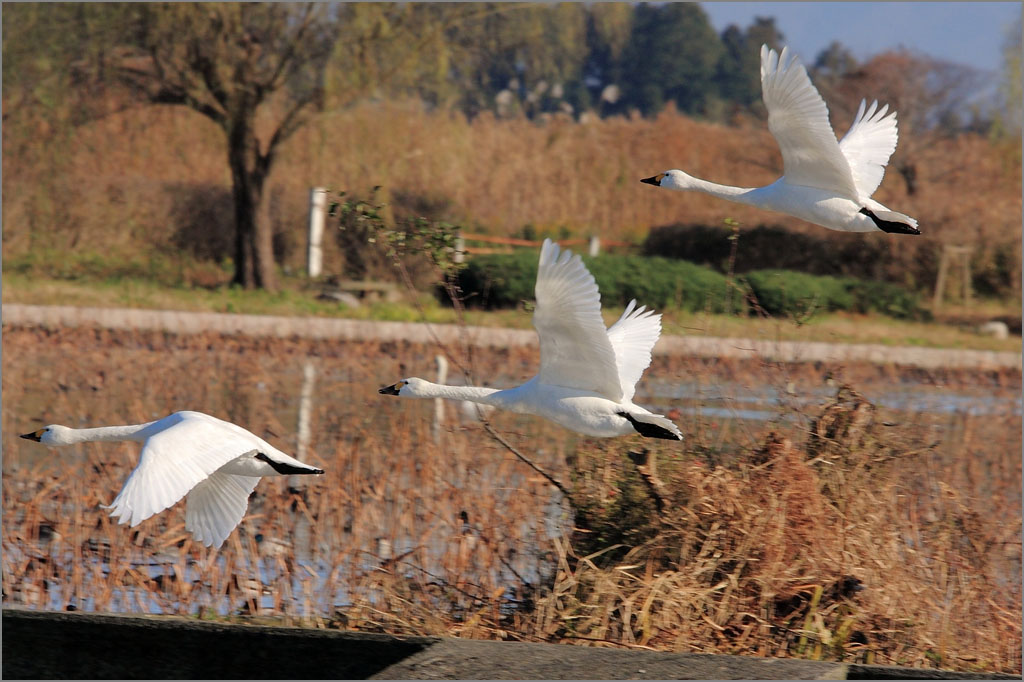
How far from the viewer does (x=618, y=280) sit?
71.6 ft

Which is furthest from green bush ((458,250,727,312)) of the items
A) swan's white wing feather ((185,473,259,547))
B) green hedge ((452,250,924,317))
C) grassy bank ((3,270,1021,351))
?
swan's white wing feather ((185,473,259,547))

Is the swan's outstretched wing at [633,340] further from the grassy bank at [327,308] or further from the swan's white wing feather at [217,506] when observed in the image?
the grassy bank at [327,308]

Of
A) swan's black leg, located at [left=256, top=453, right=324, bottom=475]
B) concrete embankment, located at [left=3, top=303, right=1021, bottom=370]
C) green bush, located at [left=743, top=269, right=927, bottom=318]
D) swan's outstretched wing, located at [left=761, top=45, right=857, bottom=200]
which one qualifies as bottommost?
concrete embankment, located at [left=3, top=303, right=1021, bottom=370]

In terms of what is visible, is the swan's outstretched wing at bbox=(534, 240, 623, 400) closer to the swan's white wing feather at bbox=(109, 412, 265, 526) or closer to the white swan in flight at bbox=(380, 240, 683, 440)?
the white swan in flight at bbox=(380, 240, 683, 440)

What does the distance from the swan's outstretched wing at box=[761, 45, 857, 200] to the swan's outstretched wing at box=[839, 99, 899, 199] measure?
0.64 meters

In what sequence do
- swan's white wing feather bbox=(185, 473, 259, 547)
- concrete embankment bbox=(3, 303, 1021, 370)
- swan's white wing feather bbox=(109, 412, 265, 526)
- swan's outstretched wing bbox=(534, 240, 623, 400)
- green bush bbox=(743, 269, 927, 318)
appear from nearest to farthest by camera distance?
1. swan's white wing feather bbox=(109, 412, 265, 526)
2. swan's outstretched wing bbox=(534, 240, 623, 400)
3. swan's white wing feather bbox=(185, 473, 259, 547)
4. concrete embankment bbox=(3, 303, 1021, 370)
5. green bush bbox=(743, 269, 927, 318)

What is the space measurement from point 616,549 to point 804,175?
205 cm

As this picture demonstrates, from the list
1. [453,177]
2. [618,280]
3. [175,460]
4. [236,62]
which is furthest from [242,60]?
[175,460]

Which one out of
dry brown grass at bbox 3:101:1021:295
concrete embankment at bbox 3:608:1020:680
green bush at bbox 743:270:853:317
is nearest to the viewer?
concrete embankment at bbox 3:608:1020:680

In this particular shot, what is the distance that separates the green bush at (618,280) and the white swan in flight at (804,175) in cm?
1429

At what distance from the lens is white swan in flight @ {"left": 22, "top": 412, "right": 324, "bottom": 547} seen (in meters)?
4.32

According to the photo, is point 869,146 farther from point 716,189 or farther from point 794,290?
point 794,290

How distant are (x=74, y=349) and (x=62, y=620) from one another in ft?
35.1

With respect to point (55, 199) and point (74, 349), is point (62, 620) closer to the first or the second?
point (74, 349)
